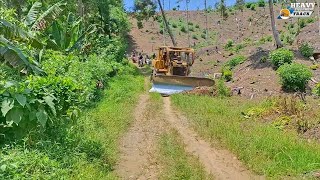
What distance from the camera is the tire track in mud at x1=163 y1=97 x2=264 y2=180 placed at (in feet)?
23.5

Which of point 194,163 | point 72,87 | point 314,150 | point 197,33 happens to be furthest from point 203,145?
point 197,33

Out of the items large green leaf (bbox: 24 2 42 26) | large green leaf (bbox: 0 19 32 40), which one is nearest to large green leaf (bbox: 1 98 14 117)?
large green leaf (bbox: 0 19 32 40)

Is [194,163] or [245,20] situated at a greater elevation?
[245,20]

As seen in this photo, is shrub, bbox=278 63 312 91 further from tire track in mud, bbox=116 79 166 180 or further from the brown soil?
the brown soil

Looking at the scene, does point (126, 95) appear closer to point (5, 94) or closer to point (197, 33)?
point (5, 94)

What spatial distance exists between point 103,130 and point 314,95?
8224 mm

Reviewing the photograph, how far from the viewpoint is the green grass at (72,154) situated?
5609 mm

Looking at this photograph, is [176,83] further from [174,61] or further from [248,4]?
[248,4]

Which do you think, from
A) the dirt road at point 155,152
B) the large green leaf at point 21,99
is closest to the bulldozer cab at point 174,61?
the dirt road at point 155,152

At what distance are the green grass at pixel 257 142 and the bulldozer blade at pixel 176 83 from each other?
4.54 meters

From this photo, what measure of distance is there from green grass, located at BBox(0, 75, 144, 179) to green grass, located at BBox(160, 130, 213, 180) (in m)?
1.03

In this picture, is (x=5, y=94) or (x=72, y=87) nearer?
(x=5, y=94)

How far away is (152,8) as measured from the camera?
1709 inches

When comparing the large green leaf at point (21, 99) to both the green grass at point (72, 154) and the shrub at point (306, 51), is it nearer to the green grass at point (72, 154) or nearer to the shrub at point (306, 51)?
the green grass at point (72, 154)
